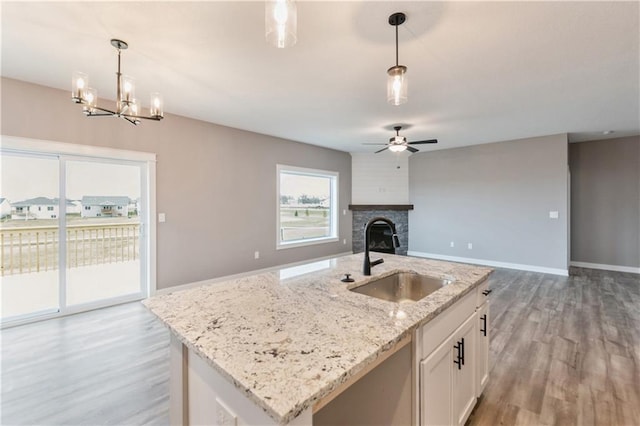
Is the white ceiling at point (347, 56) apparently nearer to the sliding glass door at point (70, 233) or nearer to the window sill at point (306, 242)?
the sliding glass door at point (70, 233)

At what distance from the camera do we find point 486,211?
6.08m

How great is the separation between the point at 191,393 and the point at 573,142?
25.7ft

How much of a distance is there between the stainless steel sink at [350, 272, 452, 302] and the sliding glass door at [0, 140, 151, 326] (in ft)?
11.1

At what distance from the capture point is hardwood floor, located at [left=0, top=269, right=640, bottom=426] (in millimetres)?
1837

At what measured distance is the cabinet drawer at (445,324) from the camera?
1230 millimetres

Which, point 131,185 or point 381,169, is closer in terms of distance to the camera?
point 131,185

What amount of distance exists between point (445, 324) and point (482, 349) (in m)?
0.75

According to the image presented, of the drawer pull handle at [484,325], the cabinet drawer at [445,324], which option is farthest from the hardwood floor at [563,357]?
the cabinet drawer at [445,324]

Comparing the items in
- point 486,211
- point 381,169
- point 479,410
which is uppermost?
point 381,169

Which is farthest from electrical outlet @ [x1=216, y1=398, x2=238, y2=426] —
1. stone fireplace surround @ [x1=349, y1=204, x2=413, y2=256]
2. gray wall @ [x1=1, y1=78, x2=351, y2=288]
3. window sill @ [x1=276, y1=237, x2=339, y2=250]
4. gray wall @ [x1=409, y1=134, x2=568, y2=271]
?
gray wall @ [x1=409, y1=134, x2=568, y2=271]

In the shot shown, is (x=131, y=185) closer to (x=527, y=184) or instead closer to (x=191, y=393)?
(x=191, y=393)

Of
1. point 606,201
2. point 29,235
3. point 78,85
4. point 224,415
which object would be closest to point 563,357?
point 224,415

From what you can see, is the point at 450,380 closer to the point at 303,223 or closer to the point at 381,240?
the point at 303,223

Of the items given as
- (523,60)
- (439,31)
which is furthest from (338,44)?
(523,60)
